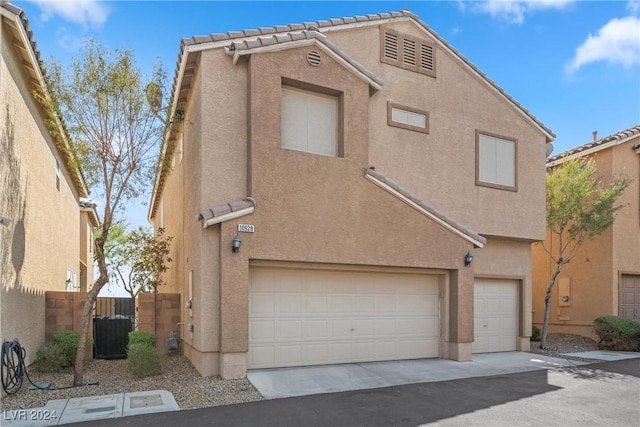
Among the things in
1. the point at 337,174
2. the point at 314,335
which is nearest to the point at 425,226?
the point at 337,174

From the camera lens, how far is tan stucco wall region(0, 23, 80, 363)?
9.05m

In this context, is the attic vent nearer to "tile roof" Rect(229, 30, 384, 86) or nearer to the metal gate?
"tile roof" Rect(229, 30, 384, 86)

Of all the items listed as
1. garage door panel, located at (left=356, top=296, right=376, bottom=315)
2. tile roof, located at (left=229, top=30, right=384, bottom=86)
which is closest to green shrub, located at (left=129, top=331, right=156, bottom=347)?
garage door panel, located at (left=356, top=296, right=376, bottom=315)

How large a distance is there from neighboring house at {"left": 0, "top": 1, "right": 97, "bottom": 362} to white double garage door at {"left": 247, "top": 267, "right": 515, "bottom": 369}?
4.79 metres

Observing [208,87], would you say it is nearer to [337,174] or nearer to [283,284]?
[337,174]

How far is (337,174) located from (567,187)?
9203mm

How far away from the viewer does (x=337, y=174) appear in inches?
446

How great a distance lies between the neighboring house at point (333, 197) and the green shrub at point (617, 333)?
12.9 feet

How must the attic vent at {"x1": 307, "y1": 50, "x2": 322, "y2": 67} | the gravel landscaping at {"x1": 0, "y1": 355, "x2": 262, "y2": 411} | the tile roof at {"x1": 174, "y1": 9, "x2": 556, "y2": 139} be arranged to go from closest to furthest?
1. the gravel landscaping at {"x1": 0, "y1": 355, "x2": 262, "y2": 411}
2. the tile roof at {"x1": 174, "y1": 9, "x2": 556, "y2": 139}
3. the attic vent at {"x1": 307, "y1": 50, "x2": 322, "y2": 67}

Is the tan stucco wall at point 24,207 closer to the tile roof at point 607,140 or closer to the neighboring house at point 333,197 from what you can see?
the neighboring house at point 333,197

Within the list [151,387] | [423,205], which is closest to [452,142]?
[423,205]

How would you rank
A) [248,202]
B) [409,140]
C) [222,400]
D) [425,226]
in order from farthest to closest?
[409,140], [425,226], [248,202], [222,400]

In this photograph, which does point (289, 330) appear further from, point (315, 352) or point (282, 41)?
point (282, 41)

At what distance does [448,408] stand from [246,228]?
206 inches
